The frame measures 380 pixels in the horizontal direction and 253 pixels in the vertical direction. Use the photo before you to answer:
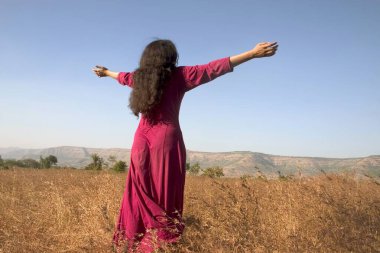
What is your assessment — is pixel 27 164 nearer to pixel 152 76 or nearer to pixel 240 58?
pixel 152 76

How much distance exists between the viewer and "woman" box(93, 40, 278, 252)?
2.89 meters

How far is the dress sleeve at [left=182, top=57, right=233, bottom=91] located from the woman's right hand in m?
0.23

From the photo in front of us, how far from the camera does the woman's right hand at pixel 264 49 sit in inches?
103

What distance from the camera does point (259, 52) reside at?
8.66 feet

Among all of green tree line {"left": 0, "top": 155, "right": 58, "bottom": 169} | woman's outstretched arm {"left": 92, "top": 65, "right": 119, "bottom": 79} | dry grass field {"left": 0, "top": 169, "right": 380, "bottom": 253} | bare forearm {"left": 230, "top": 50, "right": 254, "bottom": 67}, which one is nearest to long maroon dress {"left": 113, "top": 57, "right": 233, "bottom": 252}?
dry grass field {"left": 0, "top": 169, "right": 380, "bottom": 253}

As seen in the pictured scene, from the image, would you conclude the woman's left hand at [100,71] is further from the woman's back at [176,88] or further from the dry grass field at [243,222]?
the dry grass field at [243,222]

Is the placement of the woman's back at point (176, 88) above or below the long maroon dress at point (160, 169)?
above

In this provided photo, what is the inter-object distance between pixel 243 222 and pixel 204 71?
4.22 ft

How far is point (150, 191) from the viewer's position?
3.01 meters

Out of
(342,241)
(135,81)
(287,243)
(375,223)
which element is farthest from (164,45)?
(375,223)

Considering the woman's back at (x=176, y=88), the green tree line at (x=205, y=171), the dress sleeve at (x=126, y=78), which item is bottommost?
the green tree line at (x=205, y=171)

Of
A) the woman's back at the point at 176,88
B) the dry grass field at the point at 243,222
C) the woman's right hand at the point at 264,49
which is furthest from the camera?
the woman's back at the point at 176,88

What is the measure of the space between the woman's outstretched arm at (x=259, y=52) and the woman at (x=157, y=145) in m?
0.29

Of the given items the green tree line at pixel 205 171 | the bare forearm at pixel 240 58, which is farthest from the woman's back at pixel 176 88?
the green tree line at pixel 205 171
